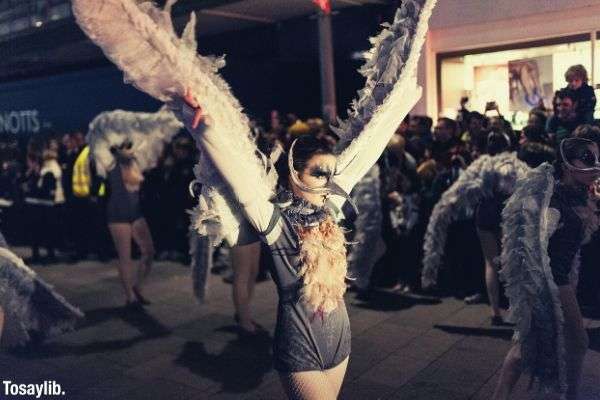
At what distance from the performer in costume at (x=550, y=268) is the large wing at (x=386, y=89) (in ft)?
4.07

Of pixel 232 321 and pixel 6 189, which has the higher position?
pixel 6 189

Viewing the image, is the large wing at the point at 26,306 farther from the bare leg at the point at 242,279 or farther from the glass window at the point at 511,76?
the glass window at the point at 511,76

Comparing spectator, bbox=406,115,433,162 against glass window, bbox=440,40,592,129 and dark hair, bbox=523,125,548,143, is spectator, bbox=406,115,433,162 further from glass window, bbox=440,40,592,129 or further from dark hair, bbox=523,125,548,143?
glass window, bbox=440,40,592,129

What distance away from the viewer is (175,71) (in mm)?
1799

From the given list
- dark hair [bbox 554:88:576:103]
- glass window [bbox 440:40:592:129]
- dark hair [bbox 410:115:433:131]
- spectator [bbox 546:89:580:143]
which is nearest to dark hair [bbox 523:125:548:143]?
spectator [bbox 546:89:580:143]

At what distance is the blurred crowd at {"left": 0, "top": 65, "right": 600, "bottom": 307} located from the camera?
6.07 metres

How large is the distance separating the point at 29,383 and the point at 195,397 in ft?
4.54

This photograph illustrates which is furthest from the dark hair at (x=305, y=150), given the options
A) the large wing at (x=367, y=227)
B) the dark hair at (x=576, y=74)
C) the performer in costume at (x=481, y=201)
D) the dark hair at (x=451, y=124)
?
the dark hair at (x=576, y=74)

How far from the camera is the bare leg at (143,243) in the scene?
6156 mm

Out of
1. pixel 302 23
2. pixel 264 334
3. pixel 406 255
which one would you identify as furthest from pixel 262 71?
pixel 264 334

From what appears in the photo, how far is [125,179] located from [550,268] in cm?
432

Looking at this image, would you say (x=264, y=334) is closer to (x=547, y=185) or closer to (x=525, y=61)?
(x=547, y=185)

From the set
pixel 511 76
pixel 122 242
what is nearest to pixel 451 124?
pixel 511 76

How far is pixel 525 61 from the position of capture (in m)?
9.38
